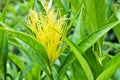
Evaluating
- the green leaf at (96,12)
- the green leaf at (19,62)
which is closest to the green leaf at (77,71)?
the green leaf at (96,12)

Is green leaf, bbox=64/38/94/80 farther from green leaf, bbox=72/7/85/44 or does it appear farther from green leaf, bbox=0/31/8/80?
green leaf, bbox=0/31/8/80

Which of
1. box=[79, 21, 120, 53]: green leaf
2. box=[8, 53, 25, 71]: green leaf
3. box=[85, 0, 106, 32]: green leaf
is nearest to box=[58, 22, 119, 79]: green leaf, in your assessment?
box=[79, 21, 120, 53]: green leaf

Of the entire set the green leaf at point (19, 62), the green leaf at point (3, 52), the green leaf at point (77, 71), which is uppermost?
the green leaf at point (3, 52)

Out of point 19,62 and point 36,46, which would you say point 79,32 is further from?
point 19,62

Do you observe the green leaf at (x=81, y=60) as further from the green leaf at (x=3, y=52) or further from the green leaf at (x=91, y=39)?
the green leaf at (x=3, y=52)

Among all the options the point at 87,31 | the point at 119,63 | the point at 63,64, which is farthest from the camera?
the point at 87,31

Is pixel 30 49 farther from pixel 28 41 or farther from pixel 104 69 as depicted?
→ pixel 104 69

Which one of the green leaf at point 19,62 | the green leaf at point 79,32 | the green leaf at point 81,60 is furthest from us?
the green leaf at point 19,62

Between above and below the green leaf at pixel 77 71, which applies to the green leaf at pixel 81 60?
above

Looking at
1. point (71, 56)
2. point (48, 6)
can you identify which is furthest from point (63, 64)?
point (48, 6)
